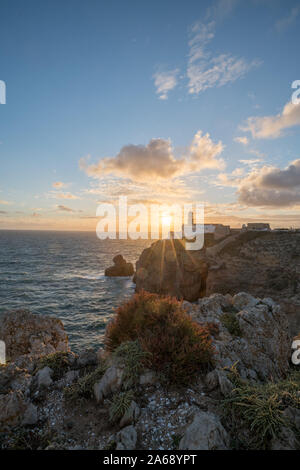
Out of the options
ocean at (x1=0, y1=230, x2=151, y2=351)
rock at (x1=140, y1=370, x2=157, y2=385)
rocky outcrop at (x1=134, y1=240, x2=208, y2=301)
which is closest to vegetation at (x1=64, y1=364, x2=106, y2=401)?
rock at (x1=140, y1=370, x2=157, y2=385)

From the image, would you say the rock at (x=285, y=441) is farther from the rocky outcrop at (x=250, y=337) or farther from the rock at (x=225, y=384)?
the rocky outcrop at (x=250, y=337)

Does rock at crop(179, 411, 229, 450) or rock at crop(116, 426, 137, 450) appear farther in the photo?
rock at crop(116, 426, 137, 450)

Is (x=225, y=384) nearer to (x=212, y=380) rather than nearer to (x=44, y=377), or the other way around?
(x=212, y=380)

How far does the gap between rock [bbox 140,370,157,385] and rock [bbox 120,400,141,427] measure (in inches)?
29.5

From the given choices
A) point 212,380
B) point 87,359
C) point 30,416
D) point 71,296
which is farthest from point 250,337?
point 71,296

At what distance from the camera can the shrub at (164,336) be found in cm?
560

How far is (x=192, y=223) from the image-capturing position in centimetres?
6388

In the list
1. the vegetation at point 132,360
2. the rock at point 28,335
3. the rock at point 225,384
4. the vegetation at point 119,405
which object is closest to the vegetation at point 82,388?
the vegetation at point 132,360

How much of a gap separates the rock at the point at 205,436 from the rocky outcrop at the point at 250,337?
1.95m

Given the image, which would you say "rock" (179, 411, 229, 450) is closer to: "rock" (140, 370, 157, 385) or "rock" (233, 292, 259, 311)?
"rock" (140, 370, 157, 385)

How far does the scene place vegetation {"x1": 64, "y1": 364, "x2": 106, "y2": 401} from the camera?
5.60 metres

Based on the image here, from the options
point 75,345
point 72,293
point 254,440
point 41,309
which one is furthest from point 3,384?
point 72,293

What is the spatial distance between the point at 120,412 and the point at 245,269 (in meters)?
38.6
